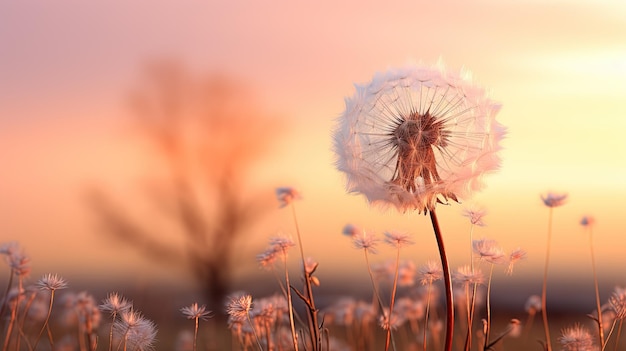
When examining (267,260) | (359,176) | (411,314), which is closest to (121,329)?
(267,260)

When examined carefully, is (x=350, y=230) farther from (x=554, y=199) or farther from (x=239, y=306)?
(x=554, y=199)

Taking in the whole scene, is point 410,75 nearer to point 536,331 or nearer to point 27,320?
point 27,320

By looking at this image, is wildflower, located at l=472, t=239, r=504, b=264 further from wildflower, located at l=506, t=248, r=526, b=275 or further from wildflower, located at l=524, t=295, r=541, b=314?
wildflower, located at l=524, t=295, r=541, b=314

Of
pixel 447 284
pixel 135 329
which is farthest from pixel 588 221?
pixel 135 329

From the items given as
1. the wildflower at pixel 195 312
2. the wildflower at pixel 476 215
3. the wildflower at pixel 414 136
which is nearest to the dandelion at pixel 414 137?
the wildflower at pixel 414 136

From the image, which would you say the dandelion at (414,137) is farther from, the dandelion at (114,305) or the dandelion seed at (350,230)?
the dandelion at (114,305)

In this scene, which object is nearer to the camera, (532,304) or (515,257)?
(515,257)
